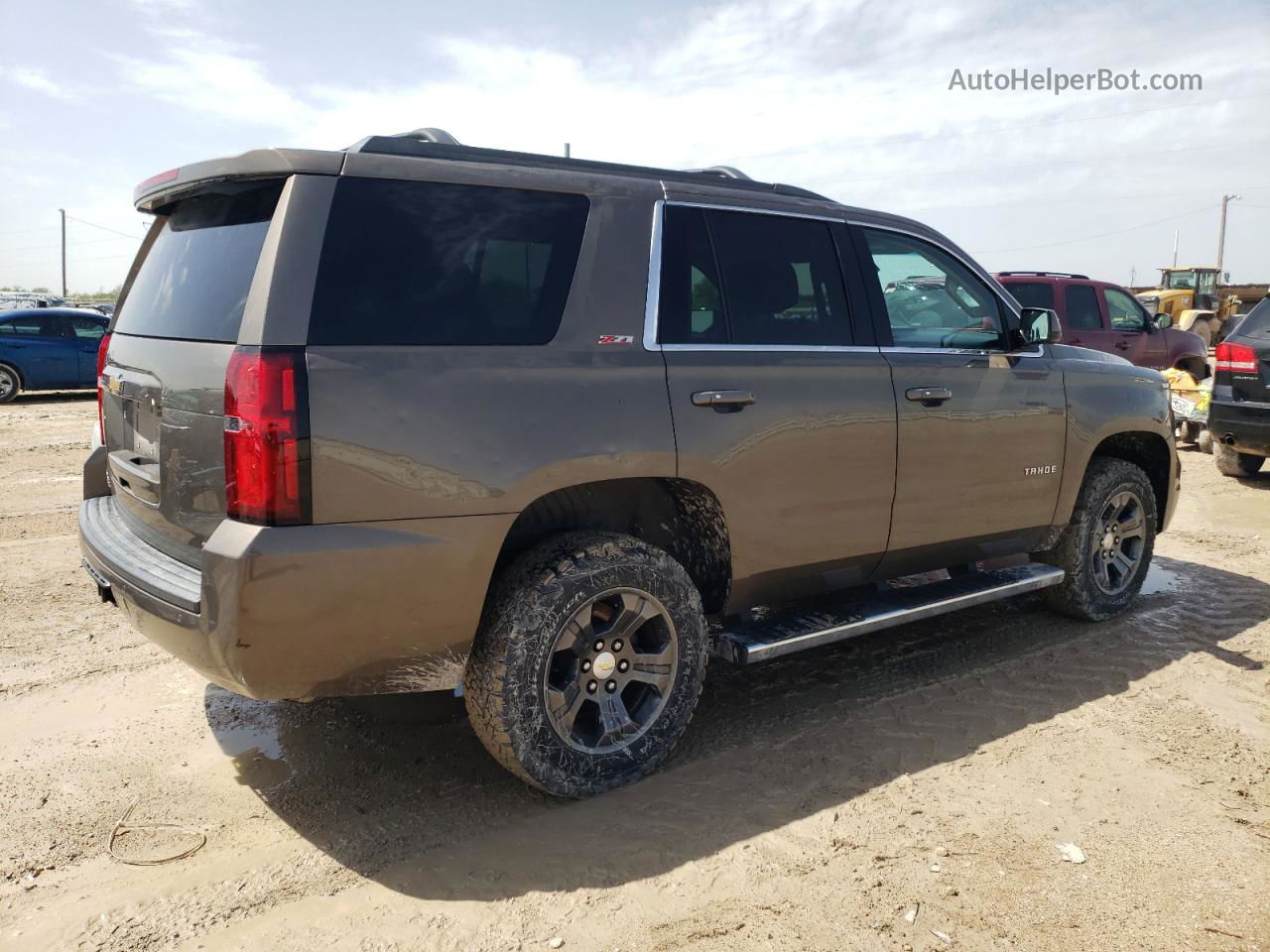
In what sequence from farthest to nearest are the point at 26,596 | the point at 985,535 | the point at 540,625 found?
the point at 26,596 < the point at 985,535 < the point at 540,625

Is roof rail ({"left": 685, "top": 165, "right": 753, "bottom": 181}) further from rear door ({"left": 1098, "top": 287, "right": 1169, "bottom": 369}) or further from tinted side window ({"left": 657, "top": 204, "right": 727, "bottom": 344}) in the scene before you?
rear door ({"left": 1098, "top": 287, "right": 1169, "bottom": 369})

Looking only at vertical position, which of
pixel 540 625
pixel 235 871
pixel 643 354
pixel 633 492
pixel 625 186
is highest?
pixel 625 186

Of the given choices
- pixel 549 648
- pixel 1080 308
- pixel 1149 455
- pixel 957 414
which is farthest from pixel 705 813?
pixel 1080 308

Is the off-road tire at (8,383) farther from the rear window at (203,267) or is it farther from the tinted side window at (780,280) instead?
the tinted side window at (780,280)

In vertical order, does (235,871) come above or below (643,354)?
below

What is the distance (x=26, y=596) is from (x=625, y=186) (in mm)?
4184

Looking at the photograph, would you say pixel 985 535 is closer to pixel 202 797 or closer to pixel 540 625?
pixel 540 625

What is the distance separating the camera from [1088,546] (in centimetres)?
518

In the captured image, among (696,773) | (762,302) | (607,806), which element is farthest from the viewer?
(762,302)

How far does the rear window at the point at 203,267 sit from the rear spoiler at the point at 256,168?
60 mm

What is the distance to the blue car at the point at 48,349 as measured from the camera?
15.2 meters

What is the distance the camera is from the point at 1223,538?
7535 mm

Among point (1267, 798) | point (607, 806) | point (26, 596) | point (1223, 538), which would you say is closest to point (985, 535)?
point (1267, 798)

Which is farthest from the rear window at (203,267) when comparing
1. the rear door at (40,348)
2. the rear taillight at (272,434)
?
the rear door at (40,348)
